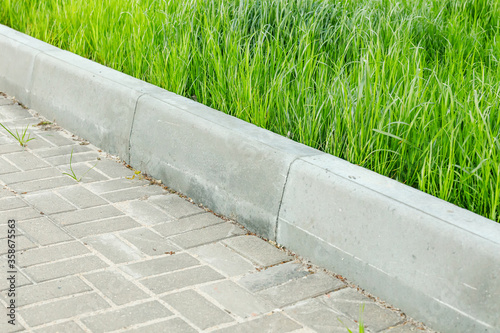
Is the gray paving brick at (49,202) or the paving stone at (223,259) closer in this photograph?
the paving stone at (223,259)

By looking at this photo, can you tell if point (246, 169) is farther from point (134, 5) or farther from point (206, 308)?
point (134, 5)

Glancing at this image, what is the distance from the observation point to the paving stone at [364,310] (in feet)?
9.73

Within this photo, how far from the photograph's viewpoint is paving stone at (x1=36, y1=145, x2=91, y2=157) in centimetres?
460

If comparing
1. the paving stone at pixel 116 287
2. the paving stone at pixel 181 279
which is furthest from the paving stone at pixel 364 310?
the paving stone at pixel 116 287

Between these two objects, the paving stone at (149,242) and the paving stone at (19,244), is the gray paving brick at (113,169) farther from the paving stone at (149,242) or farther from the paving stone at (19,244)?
the paving stone at (19,244)

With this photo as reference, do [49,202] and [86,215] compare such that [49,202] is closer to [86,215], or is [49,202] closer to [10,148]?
[86,215]

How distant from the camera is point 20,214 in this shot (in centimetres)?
377

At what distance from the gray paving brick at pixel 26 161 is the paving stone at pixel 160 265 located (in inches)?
54.2

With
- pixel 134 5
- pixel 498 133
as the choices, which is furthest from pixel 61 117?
pixel 498 133

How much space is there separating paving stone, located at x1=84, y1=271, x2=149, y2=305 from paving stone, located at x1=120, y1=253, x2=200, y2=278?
8 cm

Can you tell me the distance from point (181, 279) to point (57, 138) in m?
2.04

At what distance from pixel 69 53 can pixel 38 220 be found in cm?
183

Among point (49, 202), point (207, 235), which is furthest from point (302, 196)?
point (49, 202)

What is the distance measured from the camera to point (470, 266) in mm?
2717
